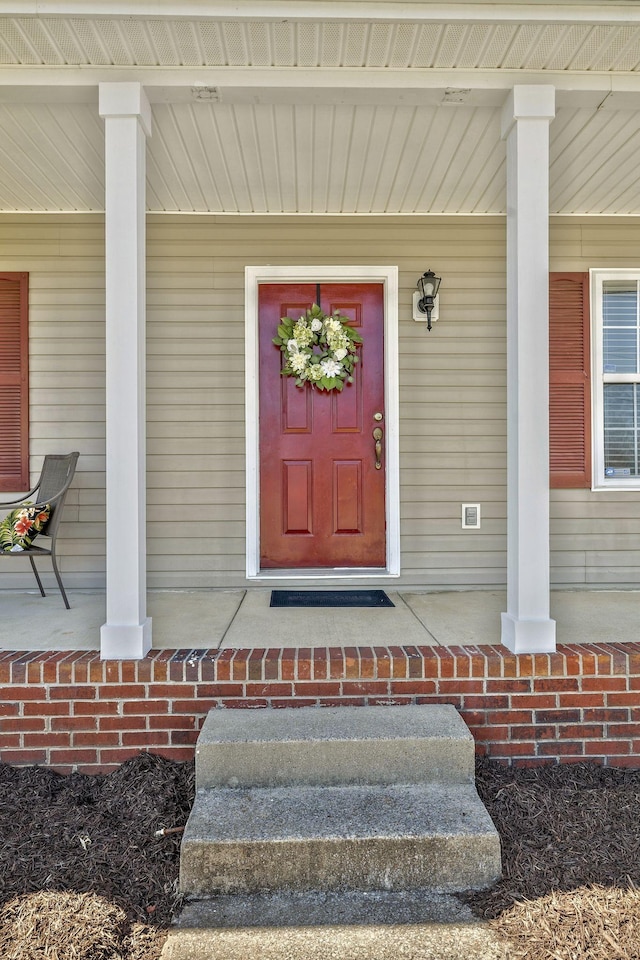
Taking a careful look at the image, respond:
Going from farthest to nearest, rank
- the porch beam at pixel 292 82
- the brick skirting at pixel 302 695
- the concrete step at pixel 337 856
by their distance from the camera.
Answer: the porch beam at pixel 292 82 < the brick skirting at pixel 302 695 < the concrete step at pixel 337 856

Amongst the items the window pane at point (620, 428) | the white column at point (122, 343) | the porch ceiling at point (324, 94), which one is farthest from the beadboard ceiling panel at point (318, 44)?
Result: the window pane at point (620, 428)

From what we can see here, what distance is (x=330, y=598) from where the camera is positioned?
3119 millimetres

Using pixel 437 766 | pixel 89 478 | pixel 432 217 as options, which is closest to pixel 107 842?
pixel 437 766

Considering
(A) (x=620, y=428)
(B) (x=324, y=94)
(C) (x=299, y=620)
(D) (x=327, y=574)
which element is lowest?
(C) (x=299, y=620)

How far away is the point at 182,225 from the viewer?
346 centimetres

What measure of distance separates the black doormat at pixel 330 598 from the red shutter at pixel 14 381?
1739mm

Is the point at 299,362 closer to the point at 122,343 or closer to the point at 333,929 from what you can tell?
the point at 122,343

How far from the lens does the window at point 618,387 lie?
3.56 m

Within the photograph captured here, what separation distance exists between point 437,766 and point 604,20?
2689mm

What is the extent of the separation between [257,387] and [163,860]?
8.10 ft

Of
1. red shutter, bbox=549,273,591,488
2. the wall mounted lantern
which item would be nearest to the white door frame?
the wall mounted lantern

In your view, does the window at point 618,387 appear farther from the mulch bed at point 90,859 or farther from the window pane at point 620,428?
the mulch bed at point 90,859

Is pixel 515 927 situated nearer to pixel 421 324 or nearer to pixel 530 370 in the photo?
pixel 530 370

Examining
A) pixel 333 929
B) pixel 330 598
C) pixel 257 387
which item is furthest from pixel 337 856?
pixel 257 387
